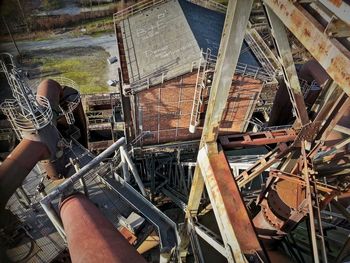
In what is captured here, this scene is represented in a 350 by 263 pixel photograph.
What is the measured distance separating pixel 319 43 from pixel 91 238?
19.1 feet

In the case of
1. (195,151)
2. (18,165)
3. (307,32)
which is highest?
(307,32)

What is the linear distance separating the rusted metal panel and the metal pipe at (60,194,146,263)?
8.25 feet

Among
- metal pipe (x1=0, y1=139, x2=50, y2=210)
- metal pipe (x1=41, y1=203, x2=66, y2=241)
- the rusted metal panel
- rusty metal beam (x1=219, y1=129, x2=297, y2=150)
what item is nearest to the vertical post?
the rusted metal panel

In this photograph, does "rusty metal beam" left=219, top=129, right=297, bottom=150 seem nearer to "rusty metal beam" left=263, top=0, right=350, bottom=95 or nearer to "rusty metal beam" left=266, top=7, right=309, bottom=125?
"rusty metal beam" left=266, top=7, right=309, bottom=125

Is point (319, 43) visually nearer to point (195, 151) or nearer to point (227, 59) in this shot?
point (227, 59)

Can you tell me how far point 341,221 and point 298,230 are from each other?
1.26 m

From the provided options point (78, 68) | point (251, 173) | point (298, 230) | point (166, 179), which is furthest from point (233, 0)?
point (78, 68)

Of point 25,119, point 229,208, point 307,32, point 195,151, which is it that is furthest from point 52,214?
point 307,32

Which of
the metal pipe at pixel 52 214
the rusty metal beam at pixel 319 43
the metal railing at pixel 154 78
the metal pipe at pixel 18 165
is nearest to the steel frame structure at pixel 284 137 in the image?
the rusty metal beam at pixel 319 43

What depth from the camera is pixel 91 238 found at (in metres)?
6.52

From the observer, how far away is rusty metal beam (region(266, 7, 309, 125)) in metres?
4.18

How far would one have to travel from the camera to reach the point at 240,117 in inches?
541

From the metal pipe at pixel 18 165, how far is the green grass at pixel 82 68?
15.2 m

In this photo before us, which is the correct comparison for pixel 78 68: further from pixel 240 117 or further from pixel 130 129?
pixel 240 117
